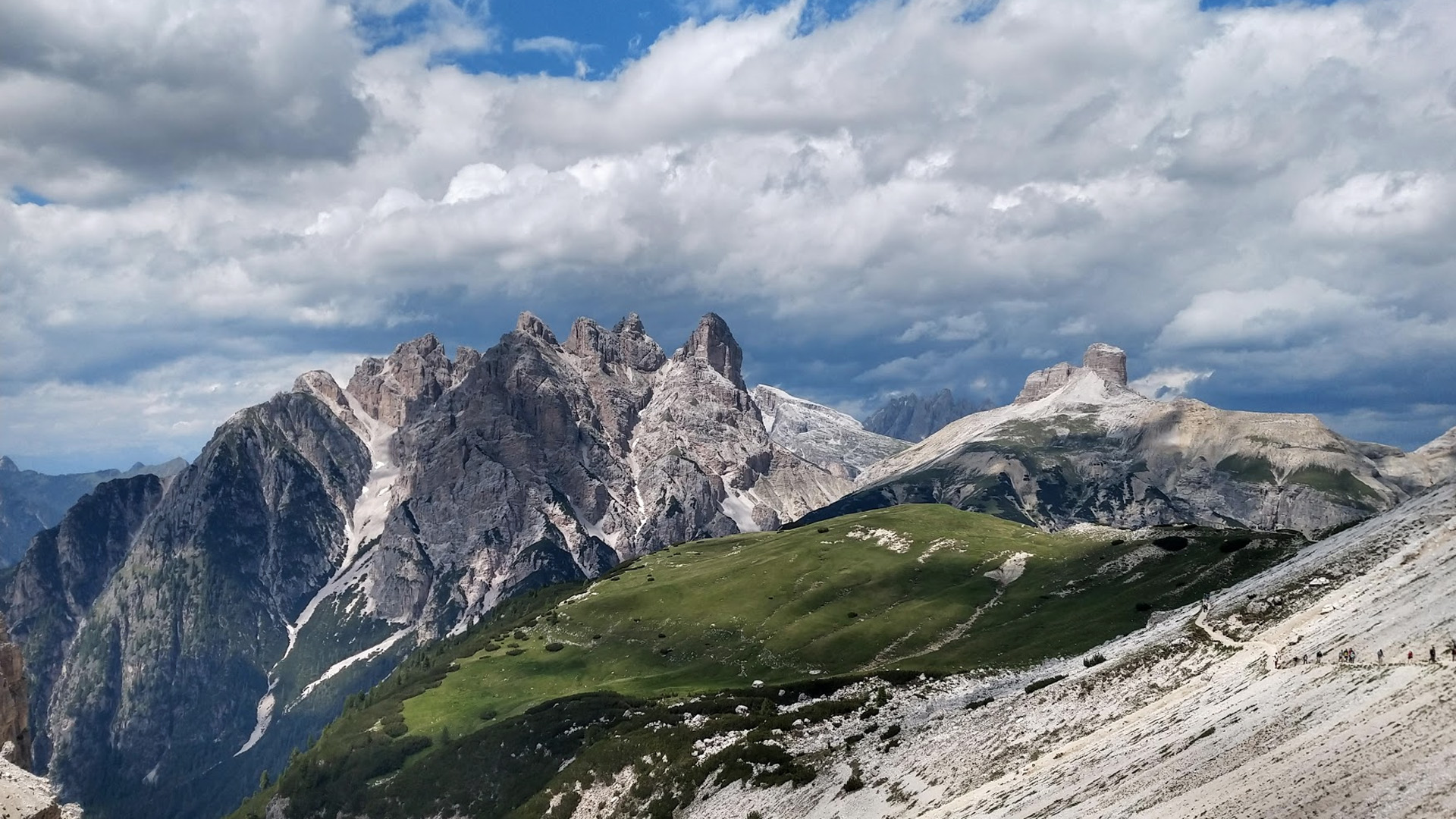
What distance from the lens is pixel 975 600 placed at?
Result: 6457 inches

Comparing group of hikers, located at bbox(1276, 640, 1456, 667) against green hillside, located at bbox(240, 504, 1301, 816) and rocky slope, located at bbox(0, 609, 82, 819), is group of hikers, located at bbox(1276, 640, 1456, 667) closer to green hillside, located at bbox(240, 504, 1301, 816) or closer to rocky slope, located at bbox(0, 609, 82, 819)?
green hillside, located at bbox(240, 504, 1301, 816)

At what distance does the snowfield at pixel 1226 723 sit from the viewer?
37.1 metres

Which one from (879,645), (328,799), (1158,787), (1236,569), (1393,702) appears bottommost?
(328,799)

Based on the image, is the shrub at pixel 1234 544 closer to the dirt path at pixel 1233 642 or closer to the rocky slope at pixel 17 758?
the dirt path at pixel 1233 642

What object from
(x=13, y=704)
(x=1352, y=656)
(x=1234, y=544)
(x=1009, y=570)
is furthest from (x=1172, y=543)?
(x=13, y=704)

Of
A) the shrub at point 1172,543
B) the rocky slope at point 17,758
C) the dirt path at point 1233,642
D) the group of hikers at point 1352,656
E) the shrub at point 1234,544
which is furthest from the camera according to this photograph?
the shrub at point 1172,543

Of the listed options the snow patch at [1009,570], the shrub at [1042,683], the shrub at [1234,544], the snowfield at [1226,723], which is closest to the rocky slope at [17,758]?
the snowfield at [1226,723]

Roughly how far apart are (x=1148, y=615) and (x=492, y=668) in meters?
131

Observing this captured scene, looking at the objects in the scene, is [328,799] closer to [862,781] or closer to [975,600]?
[975,600]

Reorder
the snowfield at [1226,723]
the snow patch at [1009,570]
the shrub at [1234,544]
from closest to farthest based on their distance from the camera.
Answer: the snowfield at [1226,723] → the shrub at [1234,544] → the snow patch at [1009,570]

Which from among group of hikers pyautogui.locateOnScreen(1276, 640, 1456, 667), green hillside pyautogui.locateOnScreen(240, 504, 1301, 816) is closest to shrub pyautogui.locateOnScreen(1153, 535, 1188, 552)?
green hillside pyautogui.locateOnScreen(240, 504, 1301, 816)

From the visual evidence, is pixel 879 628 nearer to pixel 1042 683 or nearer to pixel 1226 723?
pixel 1042 683

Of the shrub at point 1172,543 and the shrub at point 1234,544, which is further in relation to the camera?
the shrub at point 1172,543

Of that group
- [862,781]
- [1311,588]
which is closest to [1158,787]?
[862,781]
